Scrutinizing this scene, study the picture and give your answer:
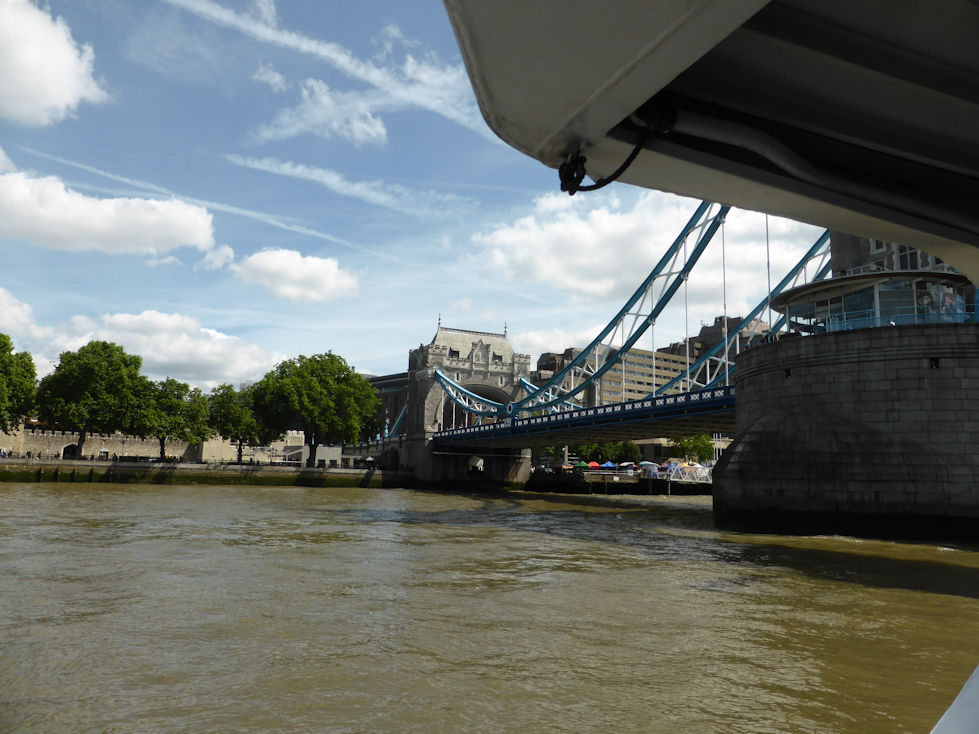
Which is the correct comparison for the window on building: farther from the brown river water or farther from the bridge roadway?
the brown river water

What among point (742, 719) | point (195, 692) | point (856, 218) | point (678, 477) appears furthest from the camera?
point (678, 477)

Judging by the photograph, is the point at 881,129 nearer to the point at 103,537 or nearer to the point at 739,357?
the point at 103,537

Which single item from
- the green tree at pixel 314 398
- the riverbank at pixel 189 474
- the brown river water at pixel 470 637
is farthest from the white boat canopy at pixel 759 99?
the green tree at pixel 314 398

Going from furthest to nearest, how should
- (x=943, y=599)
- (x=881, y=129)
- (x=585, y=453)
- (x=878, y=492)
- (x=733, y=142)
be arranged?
(x=585, y=453) → (x=878, y=492) → (x=943, y=599) → (x=881, y=129) → (x=733, y=142)

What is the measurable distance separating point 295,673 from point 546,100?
5.27 meters

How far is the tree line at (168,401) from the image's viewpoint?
43500mm

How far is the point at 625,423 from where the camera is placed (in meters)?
33.1

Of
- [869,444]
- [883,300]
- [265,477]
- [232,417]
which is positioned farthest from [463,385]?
[869,444]

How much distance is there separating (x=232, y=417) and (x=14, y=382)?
15.2 metres

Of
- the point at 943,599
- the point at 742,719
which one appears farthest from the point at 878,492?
the point at 742,719

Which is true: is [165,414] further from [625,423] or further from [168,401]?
[625,423]

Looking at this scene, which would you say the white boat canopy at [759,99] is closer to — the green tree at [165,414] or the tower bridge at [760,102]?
the tower bridge at [760,102]

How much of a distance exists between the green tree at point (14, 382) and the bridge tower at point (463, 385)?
25.3 meters

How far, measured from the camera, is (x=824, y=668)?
621cm
